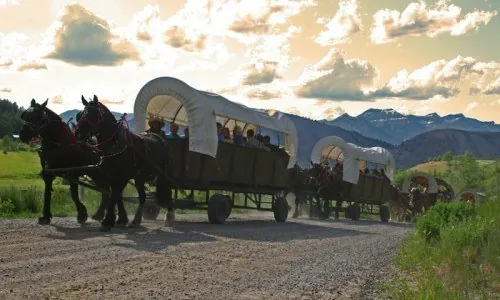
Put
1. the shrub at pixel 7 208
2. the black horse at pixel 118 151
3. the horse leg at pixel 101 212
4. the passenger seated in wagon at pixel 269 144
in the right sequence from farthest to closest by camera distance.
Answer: the passenger seated in wagon at pixel 269 144 → the shrub at pixel 7 208 → the horse leg at pixel 101 212 → the black horse at pixel 118 151

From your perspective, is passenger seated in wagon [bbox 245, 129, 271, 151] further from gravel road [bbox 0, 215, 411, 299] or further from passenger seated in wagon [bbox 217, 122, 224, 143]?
gravel road [bbox 0, 215, 411, 299]

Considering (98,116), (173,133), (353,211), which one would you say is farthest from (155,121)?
(353,211)

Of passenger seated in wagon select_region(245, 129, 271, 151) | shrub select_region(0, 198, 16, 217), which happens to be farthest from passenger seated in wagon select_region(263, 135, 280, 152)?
shrub select_region(0, 198, 16, 217)

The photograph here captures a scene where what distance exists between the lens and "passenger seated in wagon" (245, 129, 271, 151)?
16500 mm

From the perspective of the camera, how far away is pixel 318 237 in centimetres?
1334

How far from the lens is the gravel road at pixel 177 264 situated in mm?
6309

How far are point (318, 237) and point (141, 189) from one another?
4204 millimetres

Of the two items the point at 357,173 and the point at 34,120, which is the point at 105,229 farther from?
the point at 357,173

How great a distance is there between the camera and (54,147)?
11.9 m

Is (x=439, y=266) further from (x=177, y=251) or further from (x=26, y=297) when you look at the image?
(x=26, y=297)

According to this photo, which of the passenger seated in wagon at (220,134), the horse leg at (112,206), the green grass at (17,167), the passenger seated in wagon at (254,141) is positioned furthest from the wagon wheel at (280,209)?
the green grass at (17,167)

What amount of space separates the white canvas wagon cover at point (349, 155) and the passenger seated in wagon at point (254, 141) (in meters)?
7.56

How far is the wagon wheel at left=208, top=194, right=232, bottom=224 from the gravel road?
7.58 feet

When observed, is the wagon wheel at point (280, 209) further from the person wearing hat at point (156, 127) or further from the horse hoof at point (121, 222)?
the horse hoof at point (121, 222)
